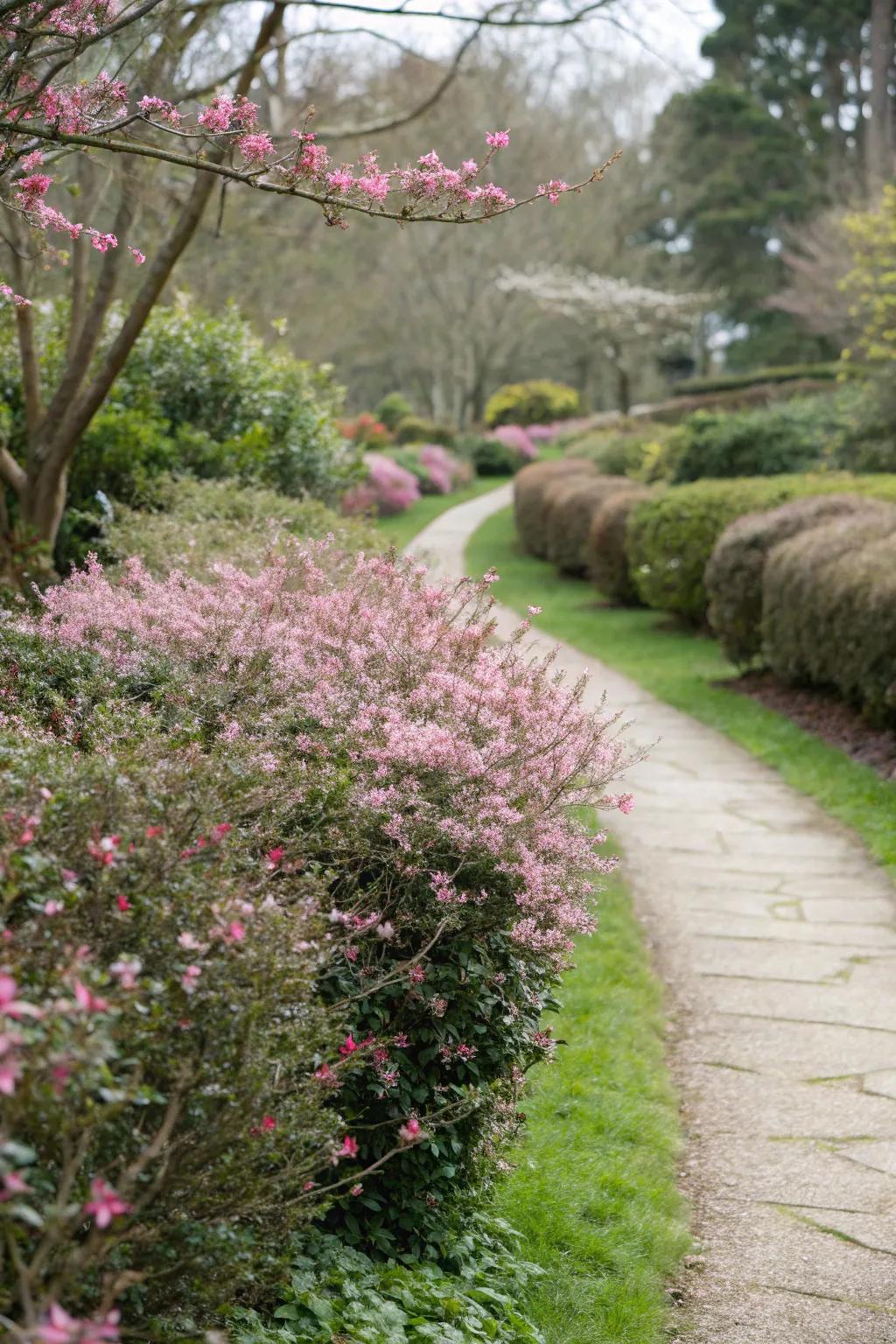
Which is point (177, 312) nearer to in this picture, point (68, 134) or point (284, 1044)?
point (68, 134)

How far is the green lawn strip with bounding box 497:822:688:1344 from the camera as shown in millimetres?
3447

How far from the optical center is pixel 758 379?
34719 mm

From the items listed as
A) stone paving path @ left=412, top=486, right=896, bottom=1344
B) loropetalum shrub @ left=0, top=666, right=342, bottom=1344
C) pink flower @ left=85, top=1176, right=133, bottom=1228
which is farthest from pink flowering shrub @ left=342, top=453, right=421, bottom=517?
pink flower @ left=85, top=1176, right=133, bottom=1228

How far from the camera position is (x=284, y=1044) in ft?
7.97

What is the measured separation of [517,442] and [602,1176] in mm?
32828

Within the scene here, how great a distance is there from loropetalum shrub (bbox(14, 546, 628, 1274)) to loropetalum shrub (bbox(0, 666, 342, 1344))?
0.26m

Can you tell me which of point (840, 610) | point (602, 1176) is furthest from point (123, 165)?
point (602, 1176)

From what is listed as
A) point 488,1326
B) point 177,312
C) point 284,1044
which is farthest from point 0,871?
point 177,312

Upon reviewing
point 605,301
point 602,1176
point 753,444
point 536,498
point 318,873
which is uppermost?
point 605,301

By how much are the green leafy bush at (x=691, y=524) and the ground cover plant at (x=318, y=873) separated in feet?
31.5

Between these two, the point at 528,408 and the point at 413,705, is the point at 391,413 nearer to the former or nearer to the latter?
the point at 528,408

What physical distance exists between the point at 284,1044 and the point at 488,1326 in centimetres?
110

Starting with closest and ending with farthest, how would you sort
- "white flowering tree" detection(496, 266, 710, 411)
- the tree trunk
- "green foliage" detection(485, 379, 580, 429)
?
the tree trunk < "white flowering tree" detection(496, 266, 710, 411) < "green foliage" detection(485, 379, 580, 429)

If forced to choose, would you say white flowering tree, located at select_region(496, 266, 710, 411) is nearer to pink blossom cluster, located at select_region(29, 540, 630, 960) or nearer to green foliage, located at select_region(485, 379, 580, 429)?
green foliage, located at select_region(485, 379, 580, 429)
